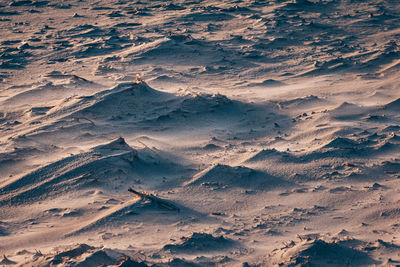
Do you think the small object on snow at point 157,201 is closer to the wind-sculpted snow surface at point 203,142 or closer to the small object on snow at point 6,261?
the wind-sculpted snow surface at point 203,142

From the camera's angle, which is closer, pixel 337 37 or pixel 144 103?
pixel 144 103

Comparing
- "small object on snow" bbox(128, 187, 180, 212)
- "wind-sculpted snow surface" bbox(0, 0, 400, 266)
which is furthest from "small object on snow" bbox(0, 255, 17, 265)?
"small object on snow" bbox(128, 187, 180, 212)

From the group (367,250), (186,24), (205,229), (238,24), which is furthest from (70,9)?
(367,250)

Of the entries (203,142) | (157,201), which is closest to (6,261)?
(157,201)

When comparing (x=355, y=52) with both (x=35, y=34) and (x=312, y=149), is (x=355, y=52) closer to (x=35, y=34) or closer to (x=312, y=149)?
(x=312, y=149)

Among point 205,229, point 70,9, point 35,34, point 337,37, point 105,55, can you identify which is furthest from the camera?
point 70,9

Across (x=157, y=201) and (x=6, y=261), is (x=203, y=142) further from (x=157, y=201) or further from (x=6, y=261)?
(x=6, y=261)

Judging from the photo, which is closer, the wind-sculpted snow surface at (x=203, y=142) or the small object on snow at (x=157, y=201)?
the wind-sculpted snow surface at (x=203, y=142)

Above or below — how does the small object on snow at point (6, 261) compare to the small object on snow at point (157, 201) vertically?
above

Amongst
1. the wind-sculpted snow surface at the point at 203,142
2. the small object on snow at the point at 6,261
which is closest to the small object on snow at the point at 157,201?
the wind-sculpted snow surface at the point at 203,142
